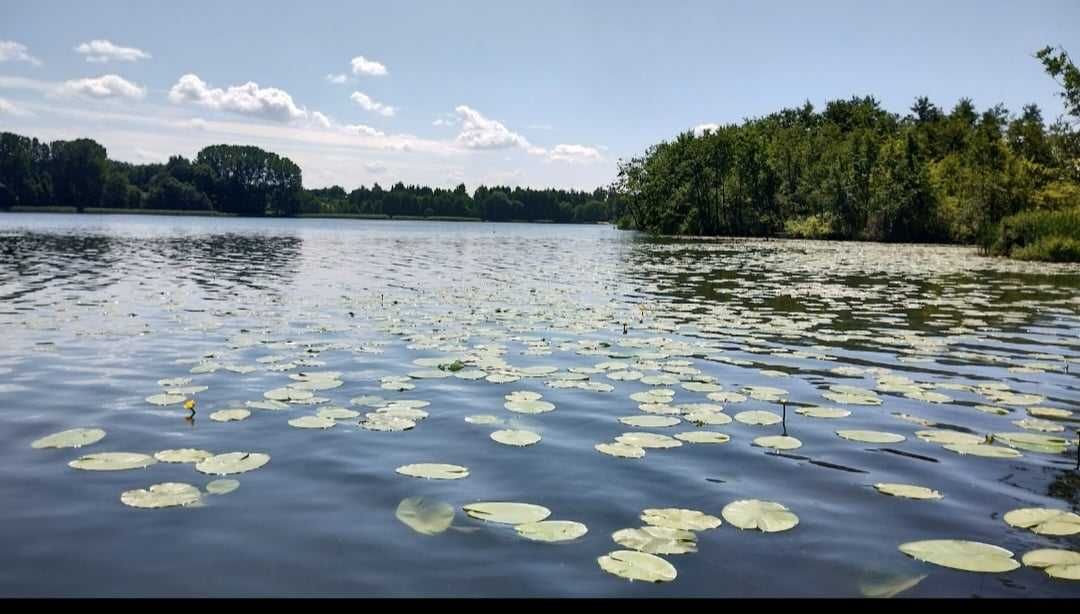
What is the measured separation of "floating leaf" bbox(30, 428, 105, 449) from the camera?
529 cm

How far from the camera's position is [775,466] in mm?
5070

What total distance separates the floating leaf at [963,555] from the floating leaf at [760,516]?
1.91 feet

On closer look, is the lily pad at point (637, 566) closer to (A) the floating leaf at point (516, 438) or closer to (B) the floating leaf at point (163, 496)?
(A) the floating leaf at point (516, 438)

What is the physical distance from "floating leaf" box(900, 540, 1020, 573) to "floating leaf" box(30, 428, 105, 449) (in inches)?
215

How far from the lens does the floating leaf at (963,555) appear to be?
347cm

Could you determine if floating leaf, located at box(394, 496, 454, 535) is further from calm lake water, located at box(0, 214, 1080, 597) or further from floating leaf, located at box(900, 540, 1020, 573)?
floating leaf, located at box(900, 540, 1020, 573)

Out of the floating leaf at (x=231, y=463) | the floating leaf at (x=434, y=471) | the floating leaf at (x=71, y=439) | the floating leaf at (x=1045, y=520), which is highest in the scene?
the floating leaf at (x=1045, y=520)

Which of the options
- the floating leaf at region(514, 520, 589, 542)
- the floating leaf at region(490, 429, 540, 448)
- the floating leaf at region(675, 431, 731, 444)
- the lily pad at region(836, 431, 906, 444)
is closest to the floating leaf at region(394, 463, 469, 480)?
the floating leaf at region(490, 429, 540, 448)

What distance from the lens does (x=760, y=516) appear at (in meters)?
4.05

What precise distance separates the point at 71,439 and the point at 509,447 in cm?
323

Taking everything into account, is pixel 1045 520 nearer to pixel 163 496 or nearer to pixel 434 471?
pixel 434 471

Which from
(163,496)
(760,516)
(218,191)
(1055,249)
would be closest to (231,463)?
(163,496)

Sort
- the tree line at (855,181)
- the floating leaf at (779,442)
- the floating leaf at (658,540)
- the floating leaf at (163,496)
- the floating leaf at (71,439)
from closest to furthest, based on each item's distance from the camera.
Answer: the floating leaf at (658,540), the floating leaf at (163,496), the floating leaf at (71,439), the floating leaf at (779,442), the tree line at (855,181)

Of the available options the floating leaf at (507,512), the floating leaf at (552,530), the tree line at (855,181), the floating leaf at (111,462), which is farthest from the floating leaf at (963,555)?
the tree line at (855,181)
